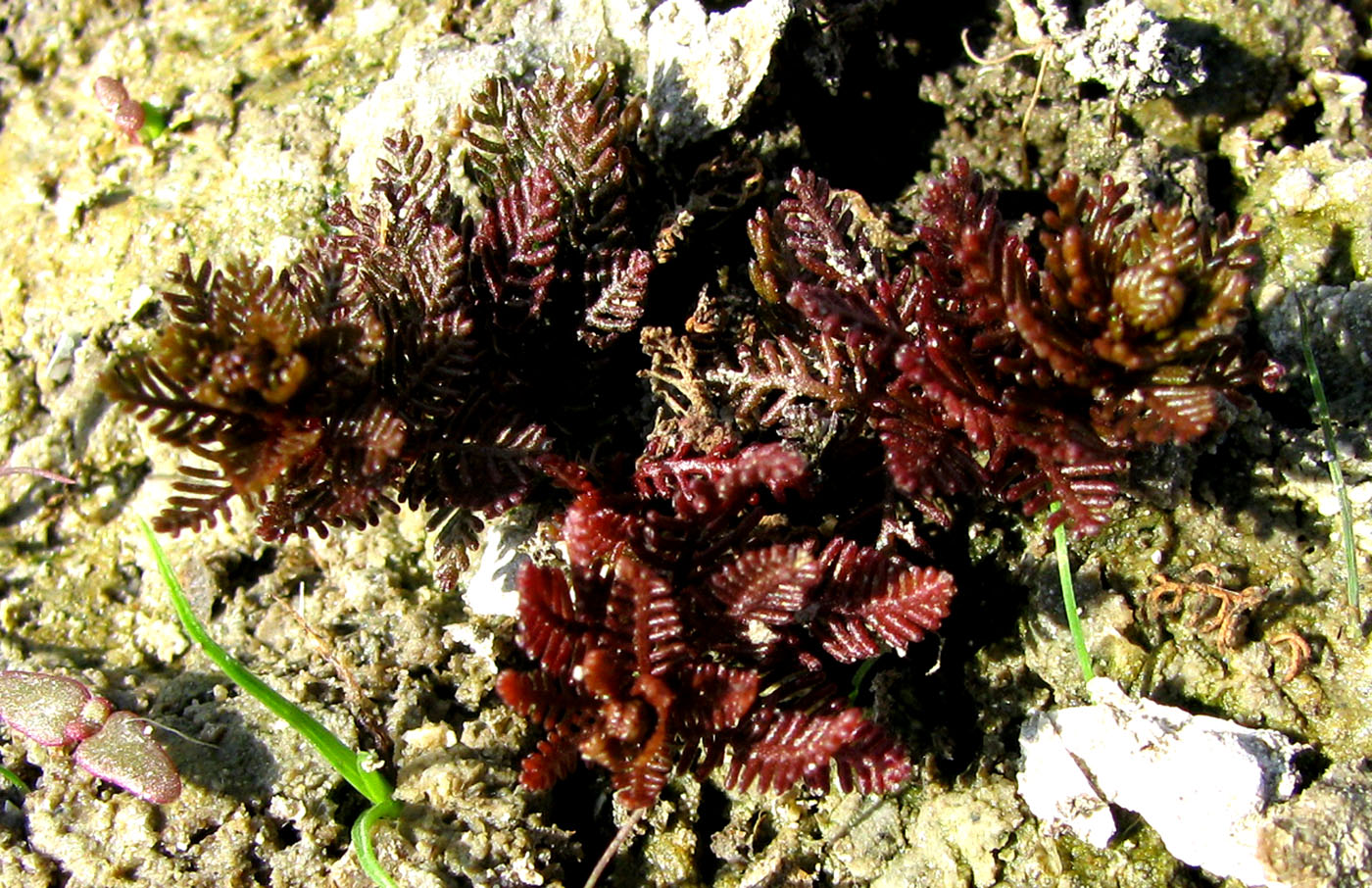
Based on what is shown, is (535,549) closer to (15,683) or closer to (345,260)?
(345,260)

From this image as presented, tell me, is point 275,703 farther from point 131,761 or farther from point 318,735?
point 131,761

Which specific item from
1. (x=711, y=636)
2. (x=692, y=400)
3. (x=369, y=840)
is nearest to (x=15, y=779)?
(x=369, y=840)

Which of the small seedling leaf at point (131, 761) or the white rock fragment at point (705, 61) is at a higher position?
the white rock fragment at point (705, 61)

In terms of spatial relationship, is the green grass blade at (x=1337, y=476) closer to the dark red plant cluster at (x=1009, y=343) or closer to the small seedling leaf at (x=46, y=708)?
the dark red plant cluster at (x=1009, y=343)

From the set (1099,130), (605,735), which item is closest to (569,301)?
(605,735)

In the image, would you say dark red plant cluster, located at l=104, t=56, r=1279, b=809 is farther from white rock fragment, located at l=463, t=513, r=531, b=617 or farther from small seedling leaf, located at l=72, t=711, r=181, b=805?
small seedling leaf, located at l=72, t=711, r=181, b=805

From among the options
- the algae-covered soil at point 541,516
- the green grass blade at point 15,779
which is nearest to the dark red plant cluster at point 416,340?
the algae-covered soil at point 541,516
